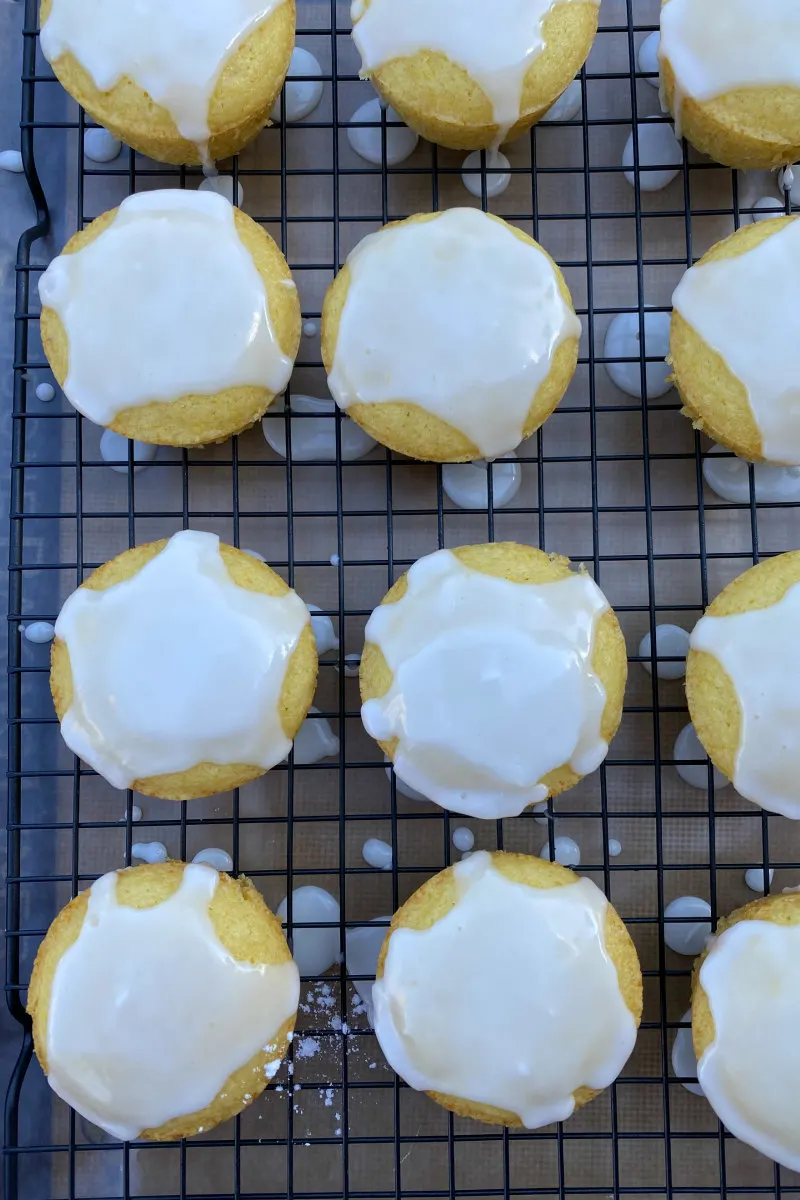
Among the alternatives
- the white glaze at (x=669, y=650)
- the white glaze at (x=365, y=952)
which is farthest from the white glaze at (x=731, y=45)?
the white glaze at (x=365, y=952)

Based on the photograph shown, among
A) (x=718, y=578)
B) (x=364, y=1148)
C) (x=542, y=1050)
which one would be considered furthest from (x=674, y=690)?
(x=364, y=1148)

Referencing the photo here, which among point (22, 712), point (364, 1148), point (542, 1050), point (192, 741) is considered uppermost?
point (192, 741)

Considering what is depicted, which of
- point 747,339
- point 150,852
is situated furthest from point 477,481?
point 150,852

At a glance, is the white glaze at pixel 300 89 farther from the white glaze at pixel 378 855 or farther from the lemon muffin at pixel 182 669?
the white glaze at pixel 378 855

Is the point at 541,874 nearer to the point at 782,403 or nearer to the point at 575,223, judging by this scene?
the point at 782,403

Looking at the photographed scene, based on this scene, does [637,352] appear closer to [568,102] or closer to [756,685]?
[568,102]
